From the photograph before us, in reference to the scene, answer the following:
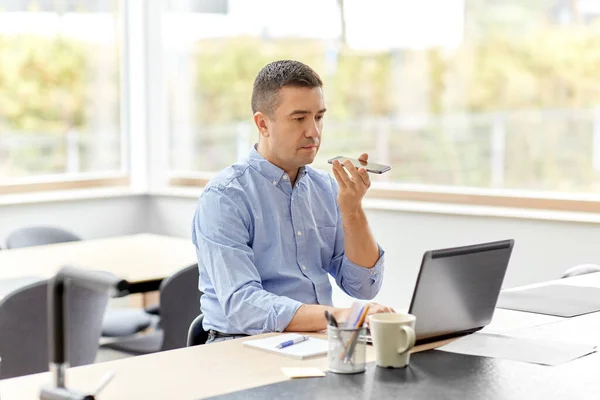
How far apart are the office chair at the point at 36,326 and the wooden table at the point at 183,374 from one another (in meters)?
0.89

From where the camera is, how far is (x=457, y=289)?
6.36 ft

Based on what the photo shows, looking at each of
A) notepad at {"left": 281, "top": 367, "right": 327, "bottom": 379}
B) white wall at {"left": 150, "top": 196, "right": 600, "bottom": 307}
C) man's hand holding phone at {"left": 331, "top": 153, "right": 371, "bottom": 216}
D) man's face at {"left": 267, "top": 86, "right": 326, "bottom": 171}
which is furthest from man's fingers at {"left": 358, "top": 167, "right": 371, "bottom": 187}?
white wall at {"left": 150, "top": 196, "right": 600, "bottom": 307}

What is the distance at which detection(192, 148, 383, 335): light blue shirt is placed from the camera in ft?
7.16

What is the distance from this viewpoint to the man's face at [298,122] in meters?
2.38

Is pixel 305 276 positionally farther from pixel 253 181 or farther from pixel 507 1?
pixel 507 1

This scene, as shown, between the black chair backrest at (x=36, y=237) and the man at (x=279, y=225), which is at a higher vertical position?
the man at (x=279, y=225)

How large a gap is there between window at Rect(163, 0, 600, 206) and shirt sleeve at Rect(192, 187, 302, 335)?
2527mm

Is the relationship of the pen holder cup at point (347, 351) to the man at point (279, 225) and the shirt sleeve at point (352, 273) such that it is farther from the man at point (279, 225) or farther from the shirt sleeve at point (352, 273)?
the shirt sleeve at point (352, 273)

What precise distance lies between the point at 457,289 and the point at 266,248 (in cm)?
61

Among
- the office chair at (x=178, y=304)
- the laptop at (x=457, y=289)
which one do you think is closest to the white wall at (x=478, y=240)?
the office chair at (x=178, y=304)

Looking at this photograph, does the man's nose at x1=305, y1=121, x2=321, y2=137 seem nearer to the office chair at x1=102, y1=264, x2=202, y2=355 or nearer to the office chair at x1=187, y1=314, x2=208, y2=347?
the office chair at x1=187, y1=314, x2=208, y2=347

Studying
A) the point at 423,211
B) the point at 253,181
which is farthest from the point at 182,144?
the point at 253,181

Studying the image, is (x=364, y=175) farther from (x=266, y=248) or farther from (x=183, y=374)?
(x=183, y=374)

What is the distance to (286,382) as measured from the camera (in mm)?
1683
